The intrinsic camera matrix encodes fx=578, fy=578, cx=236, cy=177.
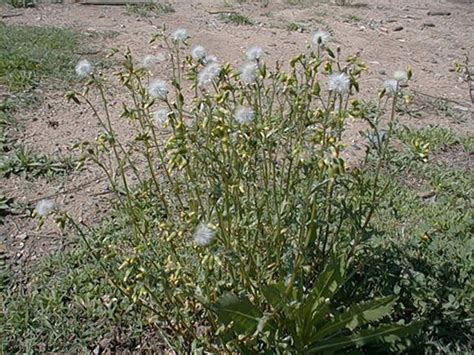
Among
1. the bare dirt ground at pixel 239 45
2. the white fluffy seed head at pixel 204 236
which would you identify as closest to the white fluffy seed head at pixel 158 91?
the white fluffy seed head at pixel 204 236

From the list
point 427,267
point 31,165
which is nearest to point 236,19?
point 31,165

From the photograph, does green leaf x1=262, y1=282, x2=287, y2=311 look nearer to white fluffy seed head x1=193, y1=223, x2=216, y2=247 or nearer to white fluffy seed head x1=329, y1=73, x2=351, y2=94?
white fluffy seed head x1=193, y1=223, x2=216, y2=247

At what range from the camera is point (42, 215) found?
190 cm

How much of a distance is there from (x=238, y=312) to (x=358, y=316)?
436 millimetres

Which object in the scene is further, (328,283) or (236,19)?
(236,19)

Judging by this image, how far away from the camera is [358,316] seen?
204 centimetres

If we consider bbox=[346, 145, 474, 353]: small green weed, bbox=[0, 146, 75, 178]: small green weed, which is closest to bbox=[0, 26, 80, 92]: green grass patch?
bbox=[0, 146, 75, 178]: small green weed

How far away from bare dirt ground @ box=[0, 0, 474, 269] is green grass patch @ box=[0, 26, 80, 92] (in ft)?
0.70

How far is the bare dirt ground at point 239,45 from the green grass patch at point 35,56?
21 centimetres

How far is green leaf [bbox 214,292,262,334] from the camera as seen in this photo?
193 cm

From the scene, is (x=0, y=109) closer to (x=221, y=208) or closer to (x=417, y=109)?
(x=221, y=208)

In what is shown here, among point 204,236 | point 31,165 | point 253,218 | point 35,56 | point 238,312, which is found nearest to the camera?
point 204,236

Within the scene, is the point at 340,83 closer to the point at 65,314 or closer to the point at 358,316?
the point at 358,316

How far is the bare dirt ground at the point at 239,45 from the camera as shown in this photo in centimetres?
333
